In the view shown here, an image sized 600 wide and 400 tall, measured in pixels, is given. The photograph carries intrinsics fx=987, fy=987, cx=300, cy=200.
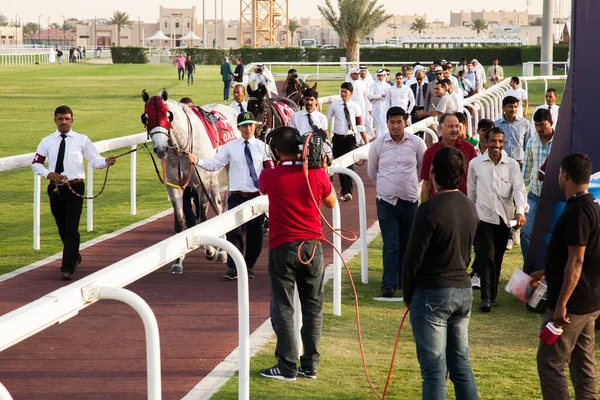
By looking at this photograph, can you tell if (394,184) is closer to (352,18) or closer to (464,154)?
(464,154)

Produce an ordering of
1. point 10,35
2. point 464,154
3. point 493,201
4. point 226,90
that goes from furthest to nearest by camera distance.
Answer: point 10,35
point 226,90
point 464,154
point 493,201

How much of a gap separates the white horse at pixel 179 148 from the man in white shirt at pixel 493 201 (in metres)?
3.05

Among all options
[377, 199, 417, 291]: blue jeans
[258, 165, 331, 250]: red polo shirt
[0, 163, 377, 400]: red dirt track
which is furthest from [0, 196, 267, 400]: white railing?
[377, 199, 417, 291]: blue jeans

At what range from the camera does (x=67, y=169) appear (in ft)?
32.3

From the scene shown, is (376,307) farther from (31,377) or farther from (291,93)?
(291,93)

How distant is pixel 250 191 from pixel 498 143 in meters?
2.43

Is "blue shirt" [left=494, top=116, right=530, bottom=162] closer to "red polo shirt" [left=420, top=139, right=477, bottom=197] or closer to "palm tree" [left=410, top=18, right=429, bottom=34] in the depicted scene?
"red polo shirt" [left=420, top=139, right=477, bottom=197]

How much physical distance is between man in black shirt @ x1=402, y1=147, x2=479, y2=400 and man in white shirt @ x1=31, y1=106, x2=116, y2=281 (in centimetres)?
512

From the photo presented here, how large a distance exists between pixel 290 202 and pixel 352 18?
5505cm

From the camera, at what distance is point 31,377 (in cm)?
659

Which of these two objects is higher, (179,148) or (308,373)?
(179,148)

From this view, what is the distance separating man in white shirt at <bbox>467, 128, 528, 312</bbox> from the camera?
8.59 metres

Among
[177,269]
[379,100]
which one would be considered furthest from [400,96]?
[177,269]

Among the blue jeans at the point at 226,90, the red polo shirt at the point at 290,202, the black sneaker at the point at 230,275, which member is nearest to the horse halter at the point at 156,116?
the black sneaker at the point at 230,275
